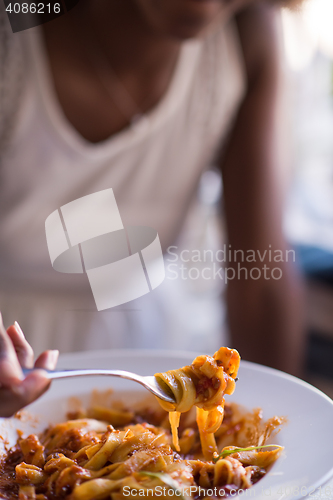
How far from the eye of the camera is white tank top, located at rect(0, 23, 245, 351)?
71cm

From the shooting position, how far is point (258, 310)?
2.91 ft

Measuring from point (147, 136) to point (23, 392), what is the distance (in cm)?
62

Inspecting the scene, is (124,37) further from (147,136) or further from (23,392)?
(23,392)

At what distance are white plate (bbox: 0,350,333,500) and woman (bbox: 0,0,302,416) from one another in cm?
14

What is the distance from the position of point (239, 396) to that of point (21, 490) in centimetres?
22

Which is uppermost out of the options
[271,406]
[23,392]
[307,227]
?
[23,392]

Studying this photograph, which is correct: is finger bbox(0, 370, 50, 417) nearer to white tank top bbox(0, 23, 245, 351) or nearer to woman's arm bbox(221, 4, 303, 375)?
white tank top bbox(0, 23, 245, 351)

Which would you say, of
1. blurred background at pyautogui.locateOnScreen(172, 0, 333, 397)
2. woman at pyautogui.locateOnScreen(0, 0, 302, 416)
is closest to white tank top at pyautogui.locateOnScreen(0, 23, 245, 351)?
woman at pyautogui.locateOnScreen(0, 0, 302, 416)

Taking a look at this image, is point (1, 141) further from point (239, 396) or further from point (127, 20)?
point (239, 396)

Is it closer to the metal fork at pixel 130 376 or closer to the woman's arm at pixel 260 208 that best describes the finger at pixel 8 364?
the metal fork at pixel 130 376

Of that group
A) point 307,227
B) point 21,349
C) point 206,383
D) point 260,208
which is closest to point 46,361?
point 21,349

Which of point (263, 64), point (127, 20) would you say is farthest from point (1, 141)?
point (263, 64)

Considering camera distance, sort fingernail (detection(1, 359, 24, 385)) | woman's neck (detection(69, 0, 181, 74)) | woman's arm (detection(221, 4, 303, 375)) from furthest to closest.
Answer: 1. woman's arm (detection(221, 4, 303, 375))
2. woman's neck (detection(69, 0, 181, 74))
3. fingernail (detection(1, 359, 24, 385))

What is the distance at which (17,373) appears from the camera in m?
0.30
